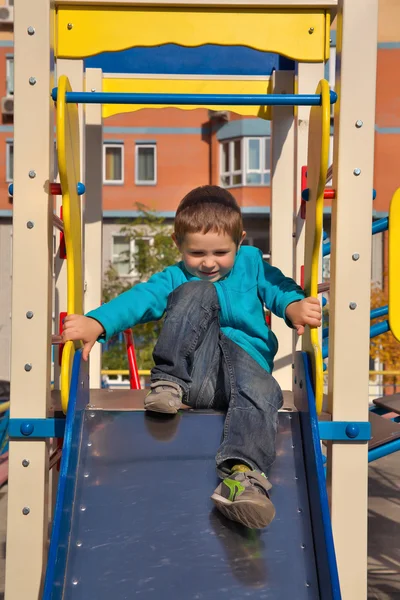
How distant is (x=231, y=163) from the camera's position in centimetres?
1867

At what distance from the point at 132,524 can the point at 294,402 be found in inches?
28.7

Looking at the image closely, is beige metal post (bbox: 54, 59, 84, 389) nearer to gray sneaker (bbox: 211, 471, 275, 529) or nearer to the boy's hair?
the boy's hair

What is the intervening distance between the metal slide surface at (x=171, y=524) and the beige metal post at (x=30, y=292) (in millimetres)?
214

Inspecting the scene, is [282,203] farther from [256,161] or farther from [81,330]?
[256,161]

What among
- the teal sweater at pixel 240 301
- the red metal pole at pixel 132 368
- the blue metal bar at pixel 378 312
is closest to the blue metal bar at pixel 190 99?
the teal sweater at pixel 240 301

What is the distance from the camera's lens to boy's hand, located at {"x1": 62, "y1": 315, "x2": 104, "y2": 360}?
7.69 feet

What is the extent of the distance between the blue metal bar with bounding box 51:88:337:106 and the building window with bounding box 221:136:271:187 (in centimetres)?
1628

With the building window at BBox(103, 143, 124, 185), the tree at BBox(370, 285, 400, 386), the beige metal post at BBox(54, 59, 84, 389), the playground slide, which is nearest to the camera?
the playground slide

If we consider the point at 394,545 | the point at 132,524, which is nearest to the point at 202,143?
the point at 394,545

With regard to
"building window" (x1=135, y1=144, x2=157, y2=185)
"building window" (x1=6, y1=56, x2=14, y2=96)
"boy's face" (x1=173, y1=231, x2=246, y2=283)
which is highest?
"building window" (x1=6, y1=56, x2=14, y2=96)

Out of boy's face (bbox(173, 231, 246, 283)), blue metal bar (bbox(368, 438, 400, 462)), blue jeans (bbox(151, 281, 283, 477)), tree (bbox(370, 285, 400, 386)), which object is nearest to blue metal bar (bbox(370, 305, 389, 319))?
blue metal bar (bbox(368, 438, 400, 462))

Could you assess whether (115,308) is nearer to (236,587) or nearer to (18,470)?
(18,470)

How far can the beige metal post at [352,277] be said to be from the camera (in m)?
2.43

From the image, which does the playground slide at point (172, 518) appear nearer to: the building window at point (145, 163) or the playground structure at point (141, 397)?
the playground structure at point (141, 397)
